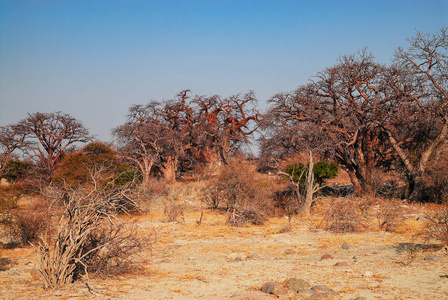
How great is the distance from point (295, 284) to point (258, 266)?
2.03m

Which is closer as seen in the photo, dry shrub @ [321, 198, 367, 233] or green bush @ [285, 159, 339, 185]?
dry shrub @ [321, 198, 367, 233]

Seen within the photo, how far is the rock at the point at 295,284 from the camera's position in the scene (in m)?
7.44

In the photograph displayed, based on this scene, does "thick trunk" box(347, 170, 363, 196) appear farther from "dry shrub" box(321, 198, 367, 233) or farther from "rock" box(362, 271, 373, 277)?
"rock" box(362, 271, 373, 277)

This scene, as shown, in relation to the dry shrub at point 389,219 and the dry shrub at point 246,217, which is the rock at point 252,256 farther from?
the dry shrub at point 389,219

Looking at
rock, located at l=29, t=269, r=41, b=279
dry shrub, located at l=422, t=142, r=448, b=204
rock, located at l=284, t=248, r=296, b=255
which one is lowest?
rock, located at l=284, t=248, r=296, b=255

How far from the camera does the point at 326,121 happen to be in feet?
71.3

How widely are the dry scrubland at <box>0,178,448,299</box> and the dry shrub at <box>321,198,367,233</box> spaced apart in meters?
0.26

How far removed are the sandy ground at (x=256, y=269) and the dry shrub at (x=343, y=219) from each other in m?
0.40

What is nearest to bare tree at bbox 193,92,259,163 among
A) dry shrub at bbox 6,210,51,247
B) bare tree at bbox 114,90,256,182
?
bare tree at bbox 114,90,256,182

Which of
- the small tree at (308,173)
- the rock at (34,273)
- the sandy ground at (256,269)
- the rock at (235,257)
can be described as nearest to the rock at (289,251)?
the sandy ground at (256,269)

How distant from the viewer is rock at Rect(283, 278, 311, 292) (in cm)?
744

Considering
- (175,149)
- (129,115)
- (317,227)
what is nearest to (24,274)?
(317,227)

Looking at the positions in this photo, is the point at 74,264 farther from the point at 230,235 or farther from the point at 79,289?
the point at 230,235

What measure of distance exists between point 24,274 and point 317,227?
9.23m
